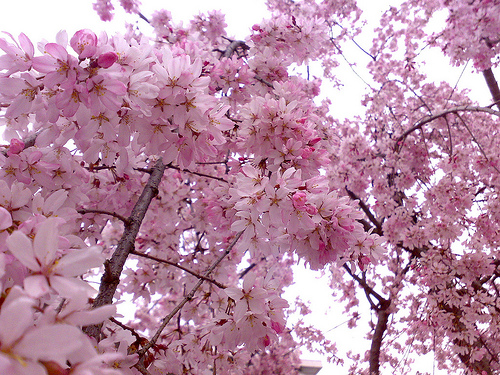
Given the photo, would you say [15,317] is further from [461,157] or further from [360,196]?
[360,196]

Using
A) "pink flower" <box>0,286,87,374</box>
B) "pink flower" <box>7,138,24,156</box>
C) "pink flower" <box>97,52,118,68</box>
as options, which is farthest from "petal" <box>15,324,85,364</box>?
"pink flower" <box>7,138,24,156</box>

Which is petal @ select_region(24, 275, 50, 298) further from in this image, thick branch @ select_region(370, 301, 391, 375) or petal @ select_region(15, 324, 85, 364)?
thick branch @ select_region(370, 301, 391, 375)

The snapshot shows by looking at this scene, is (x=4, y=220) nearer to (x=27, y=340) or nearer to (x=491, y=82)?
(x=27, y=340)

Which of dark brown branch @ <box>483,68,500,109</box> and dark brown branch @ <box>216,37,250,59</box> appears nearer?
dark brown branch @ <box>216,37,250,59</box>

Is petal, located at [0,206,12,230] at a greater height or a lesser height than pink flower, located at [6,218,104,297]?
greater

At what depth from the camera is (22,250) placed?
2.15 feet

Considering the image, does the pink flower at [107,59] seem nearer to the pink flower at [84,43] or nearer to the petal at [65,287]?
the pink flower at [84,43]

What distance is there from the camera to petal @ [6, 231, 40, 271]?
0.64 meters

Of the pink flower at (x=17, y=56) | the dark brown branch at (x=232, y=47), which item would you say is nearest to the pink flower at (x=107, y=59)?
the pink flower at (x=17, y=56)

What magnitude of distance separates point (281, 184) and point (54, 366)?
3.01ft

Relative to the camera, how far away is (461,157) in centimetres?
451

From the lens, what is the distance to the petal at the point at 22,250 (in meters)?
0.64

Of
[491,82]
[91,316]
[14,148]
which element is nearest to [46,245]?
[91,316]

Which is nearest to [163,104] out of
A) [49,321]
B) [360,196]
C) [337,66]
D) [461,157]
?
[49,321]
